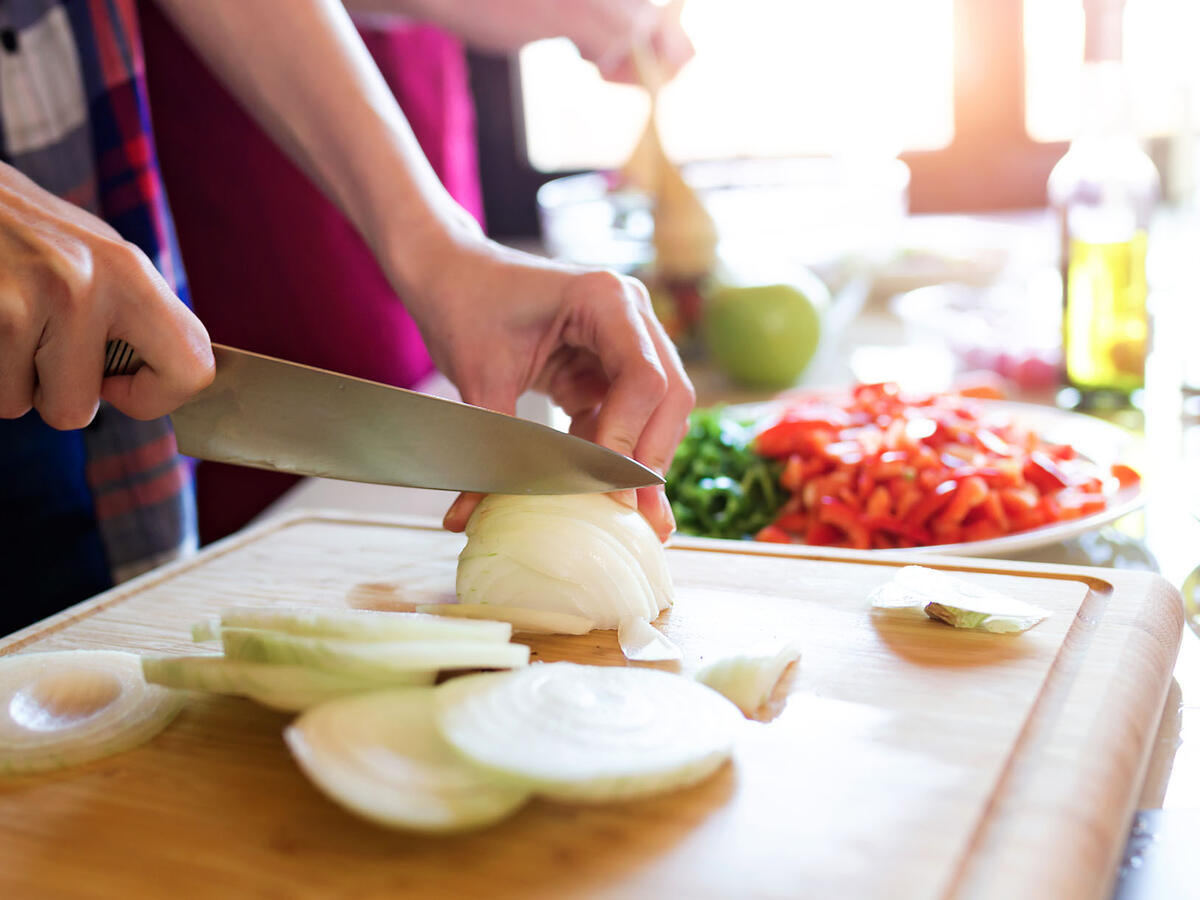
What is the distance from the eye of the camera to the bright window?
3799 millimetres

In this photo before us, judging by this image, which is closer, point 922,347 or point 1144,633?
point 1144,633

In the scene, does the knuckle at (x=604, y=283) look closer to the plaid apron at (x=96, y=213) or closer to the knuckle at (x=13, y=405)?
the knuckle at (x=13, y=405)

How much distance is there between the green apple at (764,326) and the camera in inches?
85.8

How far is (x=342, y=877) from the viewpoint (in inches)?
30.0

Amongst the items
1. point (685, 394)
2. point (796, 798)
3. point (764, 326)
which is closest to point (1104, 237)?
point (764, 326)

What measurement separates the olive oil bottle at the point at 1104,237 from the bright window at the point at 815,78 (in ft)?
6.53

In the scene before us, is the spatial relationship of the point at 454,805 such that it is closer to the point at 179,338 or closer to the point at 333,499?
the point at 179,338

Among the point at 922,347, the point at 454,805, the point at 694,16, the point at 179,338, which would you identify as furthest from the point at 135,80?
the point at 694,16

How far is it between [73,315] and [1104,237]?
60.7 inches

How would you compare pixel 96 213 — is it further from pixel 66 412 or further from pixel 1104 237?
pixel 1104 237

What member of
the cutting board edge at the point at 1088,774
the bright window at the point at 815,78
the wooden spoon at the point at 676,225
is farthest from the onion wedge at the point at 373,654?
the bright window at the point at 815,78

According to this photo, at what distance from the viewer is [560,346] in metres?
1.28

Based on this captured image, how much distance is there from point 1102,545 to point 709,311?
99 centimetres

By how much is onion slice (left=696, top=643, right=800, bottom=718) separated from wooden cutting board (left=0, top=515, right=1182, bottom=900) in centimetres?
2
